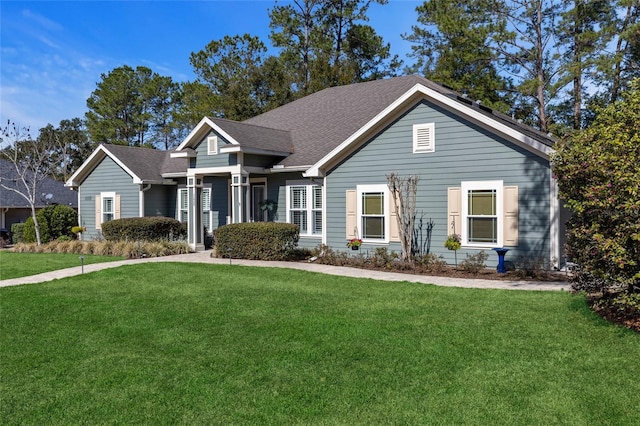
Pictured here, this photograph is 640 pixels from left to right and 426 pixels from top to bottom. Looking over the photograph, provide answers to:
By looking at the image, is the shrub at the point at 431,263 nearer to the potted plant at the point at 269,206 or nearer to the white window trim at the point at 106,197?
the potted plant at the point at 269,206

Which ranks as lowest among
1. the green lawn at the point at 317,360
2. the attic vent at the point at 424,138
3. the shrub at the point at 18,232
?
the green lawn at the point at 317,360

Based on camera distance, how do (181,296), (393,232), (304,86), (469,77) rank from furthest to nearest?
(304,86)
(469,77)
(393,232)
(181,296)

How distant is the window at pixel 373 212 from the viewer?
46.9 feet

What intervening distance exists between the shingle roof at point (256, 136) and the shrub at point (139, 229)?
4780mm

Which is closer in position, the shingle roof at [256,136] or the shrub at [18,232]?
the shingle roof at [256,136]

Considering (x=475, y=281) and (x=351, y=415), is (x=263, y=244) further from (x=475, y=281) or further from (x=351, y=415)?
(x=351, y=415)

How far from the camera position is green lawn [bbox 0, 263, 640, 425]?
14.3ft

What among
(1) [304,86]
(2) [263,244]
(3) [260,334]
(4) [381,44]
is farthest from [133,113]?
(3) [260,334]

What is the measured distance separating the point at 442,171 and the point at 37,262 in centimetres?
1277

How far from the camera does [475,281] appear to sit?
11.1 metres

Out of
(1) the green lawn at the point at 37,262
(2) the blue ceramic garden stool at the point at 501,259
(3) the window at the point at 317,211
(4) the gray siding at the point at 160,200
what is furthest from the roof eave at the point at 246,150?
(2) the blue ceramic garden stool at the point at 501,259

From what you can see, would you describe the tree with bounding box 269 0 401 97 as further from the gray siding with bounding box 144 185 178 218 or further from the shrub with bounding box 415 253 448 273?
the shrub with bounding box 415 253 448 273

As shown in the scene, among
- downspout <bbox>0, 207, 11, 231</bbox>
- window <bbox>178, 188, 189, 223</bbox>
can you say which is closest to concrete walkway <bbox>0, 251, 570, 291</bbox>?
window <bbox>178, 188, 189, 223</bbox>

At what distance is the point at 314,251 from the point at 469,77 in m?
15.6
